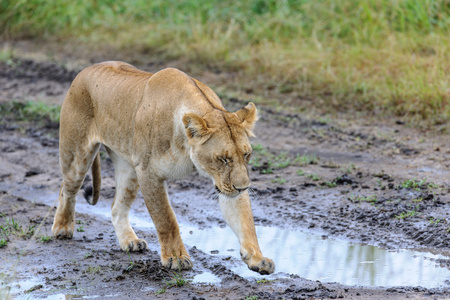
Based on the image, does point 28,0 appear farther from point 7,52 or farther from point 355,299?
point 355,299

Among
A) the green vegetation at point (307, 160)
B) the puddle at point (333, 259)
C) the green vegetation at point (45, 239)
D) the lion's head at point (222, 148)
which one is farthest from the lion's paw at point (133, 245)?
the green vegetation at point (307, 160)

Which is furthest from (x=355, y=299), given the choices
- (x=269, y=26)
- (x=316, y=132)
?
(x=269, y=26)

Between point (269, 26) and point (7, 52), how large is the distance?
169 inches

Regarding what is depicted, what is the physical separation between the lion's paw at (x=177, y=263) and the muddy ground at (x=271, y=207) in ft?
0.19

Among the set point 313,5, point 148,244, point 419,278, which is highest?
point 313,5

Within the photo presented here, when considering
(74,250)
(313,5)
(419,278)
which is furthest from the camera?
(313,5)

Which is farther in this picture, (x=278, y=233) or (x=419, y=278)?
(x=278, y=233)

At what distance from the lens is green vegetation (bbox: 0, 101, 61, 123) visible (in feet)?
26.4

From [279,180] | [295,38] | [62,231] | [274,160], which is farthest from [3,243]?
[295,38]

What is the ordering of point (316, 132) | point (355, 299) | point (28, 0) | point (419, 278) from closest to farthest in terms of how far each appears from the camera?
1. point (355, 299)
2. point (419, 278)
3. point (316, 132)
4. point (28, 0)

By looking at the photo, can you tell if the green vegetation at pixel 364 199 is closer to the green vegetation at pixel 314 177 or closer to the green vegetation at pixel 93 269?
the green vegetation at pixel 314 177

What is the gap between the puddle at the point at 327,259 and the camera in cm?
402

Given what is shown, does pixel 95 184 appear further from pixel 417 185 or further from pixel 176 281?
pixel 417 185

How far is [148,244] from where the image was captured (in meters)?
4.91
